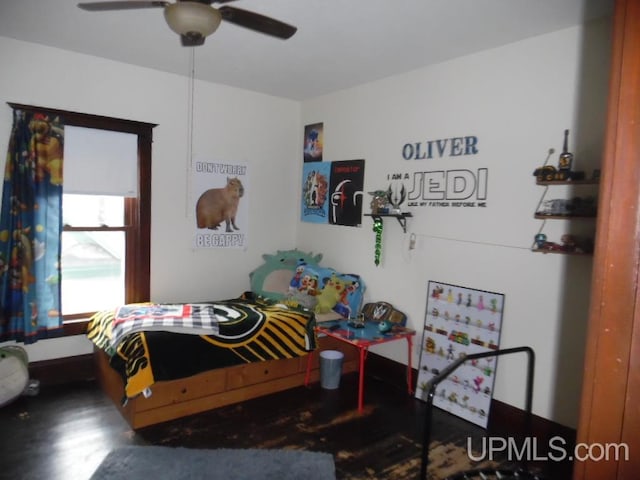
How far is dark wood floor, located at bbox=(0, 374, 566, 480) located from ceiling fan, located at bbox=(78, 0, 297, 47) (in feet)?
7.35

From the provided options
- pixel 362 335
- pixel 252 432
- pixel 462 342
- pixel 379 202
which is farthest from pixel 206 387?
pixel 379 202

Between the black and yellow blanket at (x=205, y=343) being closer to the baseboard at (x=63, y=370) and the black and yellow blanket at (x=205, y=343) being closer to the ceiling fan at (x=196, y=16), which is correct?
the baseboard at (x=63, y=370)

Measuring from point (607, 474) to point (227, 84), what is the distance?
399 centimetres

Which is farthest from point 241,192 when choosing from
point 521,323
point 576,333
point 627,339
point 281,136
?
point 627,339

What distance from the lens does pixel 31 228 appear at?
308 centimetres

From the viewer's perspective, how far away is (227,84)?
13.2 feet

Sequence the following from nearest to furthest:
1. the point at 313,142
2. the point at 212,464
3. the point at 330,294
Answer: the point at 212,464
the point at 330,294
the point at 313,142

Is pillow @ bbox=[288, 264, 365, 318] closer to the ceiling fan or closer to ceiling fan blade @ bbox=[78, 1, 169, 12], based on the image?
the ceiling fan

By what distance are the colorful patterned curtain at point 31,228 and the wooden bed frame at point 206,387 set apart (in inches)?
22.3

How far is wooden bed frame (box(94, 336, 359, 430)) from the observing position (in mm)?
2734

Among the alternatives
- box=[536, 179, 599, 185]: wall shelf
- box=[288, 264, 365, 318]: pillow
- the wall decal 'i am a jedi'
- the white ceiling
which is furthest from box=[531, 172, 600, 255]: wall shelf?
box=[288, 264, 365, 318]: pillow

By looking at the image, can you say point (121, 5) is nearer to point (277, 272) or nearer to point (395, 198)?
point (395, 198)

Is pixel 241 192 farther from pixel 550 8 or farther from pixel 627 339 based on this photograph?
pixel 627 339

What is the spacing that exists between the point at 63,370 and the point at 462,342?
307 cm
